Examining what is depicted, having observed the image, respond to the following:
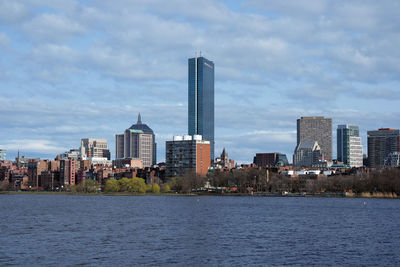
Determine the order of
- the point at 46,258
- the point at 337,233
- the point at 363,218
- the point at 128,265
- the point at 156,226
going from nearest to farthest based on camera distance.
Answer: the point at 128,265
the point at 46,258
the point at 337,233
the point at 156,226
the point at 363,218

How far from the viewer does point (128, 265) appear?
164ft

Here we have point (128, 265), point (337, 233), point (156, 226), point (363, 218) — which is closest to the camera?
point (128, 265)

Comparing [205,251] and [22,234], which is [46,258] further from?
[22,234]

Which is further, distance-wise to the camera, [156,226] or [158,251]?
[156,226]

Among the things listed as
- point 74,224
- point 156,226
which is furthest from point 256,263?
point 74,224

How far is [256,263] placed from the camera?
51.8 meters

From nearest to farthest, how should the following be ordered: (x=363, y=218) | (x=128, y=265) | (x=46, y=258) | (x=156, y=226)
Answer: (x=128, y=265) → (x=46, y=258) → (x=156, y=226) → (x=363, y=218)

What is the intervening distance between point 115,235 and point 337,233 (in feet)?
99.2

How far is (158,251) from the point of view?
191 feet

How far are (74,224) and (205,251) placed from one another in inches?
1408

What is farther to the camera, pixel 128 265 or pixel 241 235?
pixel 241 235

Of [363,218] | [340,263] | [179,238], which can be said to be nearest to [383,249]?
[340,263]

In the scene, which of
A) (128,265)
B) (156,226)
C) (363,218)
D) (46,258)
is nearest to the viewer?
(128,265)

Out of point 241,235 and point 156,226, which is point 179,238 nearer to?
point 241,235
